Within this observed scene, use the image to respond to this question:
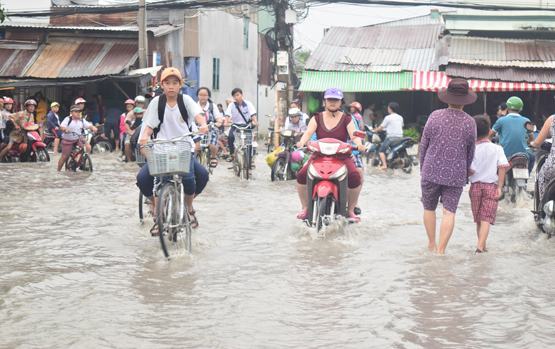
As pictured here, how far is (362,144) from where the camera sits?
9477 mm

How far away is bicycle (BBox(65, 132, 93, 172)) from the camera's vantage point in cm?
1839

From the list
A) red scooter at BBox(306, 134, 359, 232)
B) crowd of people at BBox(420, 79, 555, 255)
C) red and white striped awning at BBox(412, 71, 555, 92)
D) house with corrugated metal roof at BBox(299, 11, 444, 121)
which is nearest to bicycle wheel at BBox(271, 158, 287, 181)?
red scooter at BBox(306, 134, 359, 232)

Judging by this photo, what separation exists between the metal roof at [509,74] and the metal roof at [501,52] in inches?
6.7

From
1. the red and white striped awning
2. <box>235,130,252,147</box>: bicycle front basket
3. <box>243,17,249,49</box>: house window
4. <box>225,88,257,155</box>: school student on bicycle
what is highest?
<box>243,17,249,49</box>: house window

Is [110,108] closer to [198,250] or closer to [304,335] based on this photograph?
[198,250]

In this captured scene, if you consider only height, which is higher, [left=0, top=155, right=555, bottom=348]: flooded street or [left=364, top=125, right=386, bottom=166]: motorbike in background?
[left=364, top=125, right=386, bottom=166]: motorbike in background

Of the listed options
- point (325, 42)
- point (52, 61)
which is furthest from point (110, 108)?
point (325, 42)

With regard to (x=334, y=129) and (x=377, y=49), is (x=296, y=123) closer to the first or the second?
(x=334, y=129)

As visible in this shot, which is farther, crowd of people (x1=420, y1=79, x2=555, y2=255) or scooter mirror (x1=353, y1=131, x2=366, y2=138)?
scooter mirror (x1=353, y1=131, x2=366, y2=138)

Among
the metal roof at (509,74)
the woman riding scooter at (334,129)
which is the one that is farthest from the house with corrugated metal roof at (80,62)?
the woman riding scooter at (334,129)

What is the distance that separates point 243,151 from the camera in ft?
55.0

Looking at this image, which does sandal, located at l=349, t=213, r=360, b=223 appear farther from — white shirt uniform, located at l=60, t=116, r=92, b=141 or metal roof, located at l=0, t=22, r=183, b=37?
metal roof, located at l=0, t=22, r=183, b=37

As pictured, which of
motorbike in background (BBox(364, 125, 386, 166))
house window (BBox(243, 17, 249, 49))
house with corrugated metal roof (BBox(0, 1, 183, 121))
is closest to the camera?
motorbike in background (BBox(364, 125, 386, 166))

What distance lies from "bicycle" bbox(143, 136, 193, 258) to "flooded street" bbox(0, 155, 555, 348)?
0.88ft
